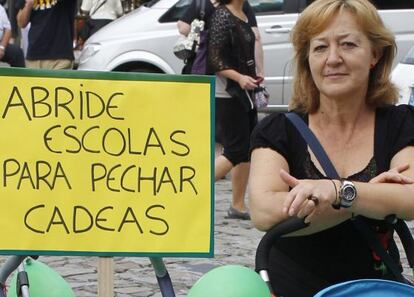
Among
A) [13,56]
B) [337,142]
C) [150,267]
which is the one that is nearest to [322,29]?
[337,142]

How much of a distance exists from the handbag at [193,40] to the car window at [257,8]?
16.2ft

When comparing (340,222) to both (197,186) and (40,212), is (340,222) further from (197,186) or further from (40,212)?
(40,212)

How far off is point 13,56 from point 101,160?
29.7 feet

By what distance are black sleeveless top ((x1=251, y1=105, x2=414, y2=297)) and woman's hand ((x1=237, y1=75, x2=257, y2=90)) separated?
457 cm

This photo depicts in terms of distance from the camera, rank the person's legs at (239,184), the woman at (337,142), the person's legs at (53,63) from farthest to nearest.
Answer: the person's legs at (53,63)
the person's legs at (239,184)
the woman at (337,142)

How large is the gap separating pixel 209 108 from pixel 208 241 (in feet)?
1.43

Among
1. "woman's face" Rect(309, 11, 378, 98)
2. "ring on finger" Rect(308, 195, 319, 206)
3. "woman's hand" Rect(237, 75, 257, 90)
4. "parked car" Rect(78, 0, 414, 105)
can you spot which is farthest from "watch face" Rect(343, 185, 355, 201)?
"parked car" Rect(78, 0, 414, 105)

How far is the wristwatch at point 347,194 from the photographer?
315cm

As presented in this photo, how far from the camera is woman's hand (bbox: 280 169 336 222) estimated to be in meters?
3.06

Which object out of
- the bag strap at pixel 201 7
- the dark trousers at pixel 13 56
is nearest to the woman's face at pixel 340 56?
the bag strap at pixel 201 7

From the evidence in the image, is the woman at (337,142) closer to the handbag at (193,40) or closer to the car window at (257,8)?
the handbag at (193,40)

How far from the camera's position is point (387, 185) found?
127 inches

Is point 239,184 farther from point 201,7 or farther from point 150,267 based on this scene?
point 150,267

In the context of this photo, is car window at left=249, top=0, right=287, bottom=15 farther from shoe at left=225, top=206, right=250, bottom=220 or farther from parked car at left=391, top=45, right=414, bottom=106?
shoe at left=225, top=206, right=250, bottom=220
